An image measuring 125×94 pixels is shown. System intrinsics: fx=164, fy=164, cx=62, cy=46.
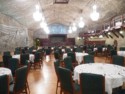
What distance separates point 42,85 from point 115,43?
1309cm

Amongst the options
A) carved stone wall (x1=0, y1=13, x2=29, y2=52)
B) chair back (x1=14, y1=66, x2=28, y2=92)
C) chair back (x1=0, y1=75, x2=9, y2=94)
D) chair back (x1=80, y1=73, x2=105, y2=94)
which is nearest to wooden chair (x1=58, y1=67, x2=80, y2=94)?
chair back (x1=80, y1=73, x2=105, y2=94)

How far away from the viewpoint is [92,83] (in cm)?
307

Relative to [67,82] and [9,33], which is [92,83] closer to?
[67,82]

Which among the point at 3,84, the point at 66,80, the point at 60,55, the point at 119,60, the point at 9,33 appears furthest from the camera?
the point at 9,33

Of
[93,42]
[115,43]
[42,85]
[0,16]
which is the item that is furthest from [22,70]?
[93,42]

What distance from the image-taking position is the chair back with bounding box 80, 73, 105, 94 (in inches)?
118

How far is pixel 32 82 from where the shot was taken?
20.8 ft

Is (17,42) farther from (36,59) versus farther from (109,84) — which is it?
(109,84)

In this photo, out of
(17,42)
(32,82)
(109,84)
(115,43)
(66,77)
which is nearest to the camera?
(109,84)

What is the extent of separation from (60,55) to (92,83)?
27.3 ft

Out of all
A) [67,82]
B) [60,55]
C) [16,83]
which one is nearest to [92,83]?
[67,82]

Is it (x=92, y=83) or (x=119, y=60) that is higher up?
(x=119, y=60)

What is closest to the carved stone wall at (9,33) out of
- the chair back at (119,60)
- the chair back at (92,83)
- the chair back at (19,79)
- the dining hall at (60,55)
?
the dining hall at (60,55)

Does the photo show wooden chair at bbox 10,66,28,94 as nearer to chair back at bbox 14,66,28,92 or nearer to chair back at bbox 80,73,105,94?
chair back at bbox 14,66,28,92
